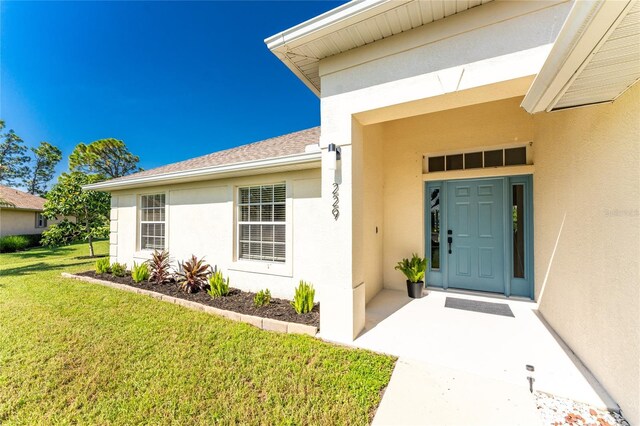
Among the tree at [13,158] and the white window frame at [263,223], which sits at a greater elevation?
the tree at [13,158]

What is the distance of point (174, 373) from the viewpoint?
283 centimetres

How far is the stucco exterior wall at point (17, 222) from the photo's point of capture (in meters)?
16.8

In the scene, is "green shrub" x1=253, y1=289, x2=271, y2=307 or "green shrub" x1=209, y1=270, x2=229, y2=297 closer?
"green shrub" x1=253, y1=289, x2=271, y2=307

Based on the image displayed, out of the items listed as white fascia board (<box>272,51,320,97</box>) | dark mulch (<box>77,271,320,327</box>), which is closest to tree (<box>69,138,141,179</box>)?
dark mulch (<box>77,271,320,327</box>)

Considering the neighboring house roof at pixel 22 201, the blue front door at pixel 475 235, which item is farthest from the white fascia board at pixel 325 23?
the neighboring house roof at pixel 22 201

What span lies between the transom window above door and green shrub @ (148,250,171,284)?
721 cm

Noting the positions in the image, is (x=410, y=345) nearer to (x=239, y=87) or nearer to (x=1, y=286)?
(x=1, y=286)

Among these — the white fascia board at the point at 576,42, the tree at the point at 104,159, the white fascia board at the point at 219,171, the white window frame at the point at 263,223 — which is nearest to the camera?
the white fascia board at the point at 576,42

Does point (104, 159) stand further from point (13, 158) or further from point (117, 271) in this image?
point (117, 271)

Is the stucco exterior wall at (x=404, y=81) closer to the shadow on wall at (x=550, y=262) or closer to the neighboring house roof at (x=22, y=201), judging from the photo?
the shadow on wall at (x=550, y=262)

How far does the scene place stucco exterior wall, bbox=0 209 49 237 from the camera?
55.3ft

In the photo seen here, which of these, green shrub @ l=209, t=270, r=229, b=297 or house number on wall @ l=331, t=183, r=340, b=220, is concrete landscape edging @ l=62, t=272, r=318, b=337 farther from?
house number on wall @ l=331, t=183, r=340, b=220

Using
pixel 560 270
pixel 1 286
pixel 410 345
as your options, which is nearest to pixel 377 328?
pixel 410 345

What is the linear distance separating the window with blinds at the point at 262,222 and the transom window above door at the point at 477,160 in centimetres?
359
